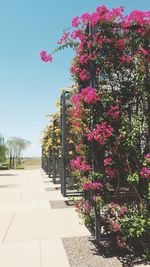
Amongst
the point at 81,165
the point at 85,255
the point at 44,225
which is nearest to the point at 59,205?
the point at 44,225

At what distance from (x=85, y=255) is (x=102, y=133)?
6.56 feet

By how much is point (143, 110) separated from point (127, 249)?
2349 mm

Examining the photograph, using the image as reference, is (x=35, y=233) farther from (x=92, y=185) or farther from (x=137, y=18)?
(x=137, y=18)

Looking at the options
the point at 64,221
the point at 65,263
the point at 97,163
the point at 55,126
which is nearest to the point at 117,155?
the point at 97,163

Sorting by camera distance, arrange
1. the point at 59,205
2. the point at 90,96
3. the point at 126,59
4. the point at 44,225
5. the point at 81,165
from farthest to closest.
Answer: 1. the point at 59,205
2. the point at 44,225
3. the point at 81,165
4. the point at 126,59
5. the point at 90,96

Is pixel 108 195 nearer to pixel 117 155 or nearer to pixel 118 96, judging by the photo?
pixel 117 155

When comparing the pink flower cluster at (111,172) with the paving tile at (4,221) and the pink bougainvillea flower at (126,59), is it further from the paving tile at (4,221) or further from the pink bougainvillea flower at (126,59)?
the paving tile at (4,221)

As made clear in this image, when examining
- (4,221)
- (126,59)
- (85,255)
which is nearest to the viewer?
(85,255)

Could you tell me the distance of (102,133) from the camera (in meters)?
5.54

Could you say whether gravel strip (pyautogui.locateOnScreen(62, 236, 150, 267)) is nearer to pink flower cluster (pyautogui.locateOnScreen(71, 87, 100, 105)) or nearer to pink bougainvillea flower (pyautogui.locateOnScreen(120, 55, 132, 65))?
pink flower cluster (pyautogui.locateOnScreen(71, 87, 100, 105))

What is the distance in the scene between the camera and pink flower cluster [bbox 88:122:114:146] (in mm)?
5473

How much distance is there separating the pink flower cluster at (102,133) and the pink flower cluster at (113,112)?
18 cm

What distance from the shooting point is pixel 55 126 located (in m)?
16.5

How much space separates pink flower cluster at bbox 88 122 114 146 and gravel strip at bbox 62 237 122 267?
1.81m
